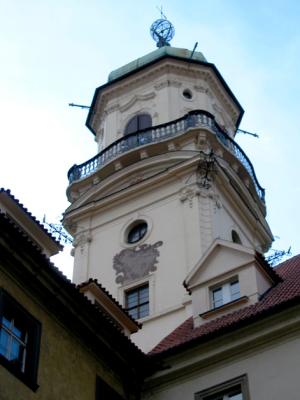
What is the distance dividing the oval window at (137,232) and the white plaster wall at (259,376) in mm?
12872

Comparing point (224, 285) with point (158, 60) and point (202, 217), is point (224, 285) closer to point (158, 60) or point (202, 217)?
point (202, 217)

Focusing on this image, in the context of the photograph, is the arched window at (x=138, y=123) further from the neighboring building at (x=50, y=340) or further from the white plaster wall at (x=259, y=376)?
the white plaster wall at (x=259, y=376)

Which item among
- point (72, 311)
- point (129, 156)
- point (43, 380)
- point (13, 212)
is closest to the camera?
point (43, 380)

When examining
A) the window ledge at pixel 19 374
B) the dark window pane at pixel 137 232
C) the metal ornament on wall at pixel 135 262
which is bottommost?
the window ledge at pixel 19 374

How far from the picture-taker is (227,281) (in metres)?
19.6

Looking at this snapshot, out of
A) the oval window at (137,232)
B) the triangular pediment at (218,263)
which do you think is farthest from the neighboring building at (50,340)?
the oval window at (137,232)

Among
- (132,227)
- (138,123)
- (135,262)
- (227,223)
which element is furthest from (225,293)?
(138,123)

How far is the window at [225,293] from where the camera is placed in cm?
1917

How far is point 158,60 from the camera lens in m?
36.6

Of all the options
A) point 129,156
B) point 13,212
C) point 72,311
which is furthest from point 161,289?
point 72,311

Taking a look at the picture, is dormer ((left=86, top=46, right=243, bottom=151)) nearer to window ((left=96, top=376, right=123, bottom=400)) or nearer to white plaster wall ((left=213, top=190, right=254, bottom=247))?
white plaster wall ((left=213, top=190, right=254, bottom=247))

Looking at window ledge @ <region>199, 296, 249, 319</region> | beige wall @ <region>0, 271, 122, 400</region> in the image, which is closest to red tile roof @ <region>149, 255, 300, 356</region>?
window ledge @ <region>199, 296, 249, 319</region>

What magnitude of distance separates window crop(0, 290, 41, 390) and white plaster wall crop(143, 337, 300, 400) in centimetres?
327

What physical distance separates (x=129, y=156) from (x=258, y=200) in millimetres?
5266
